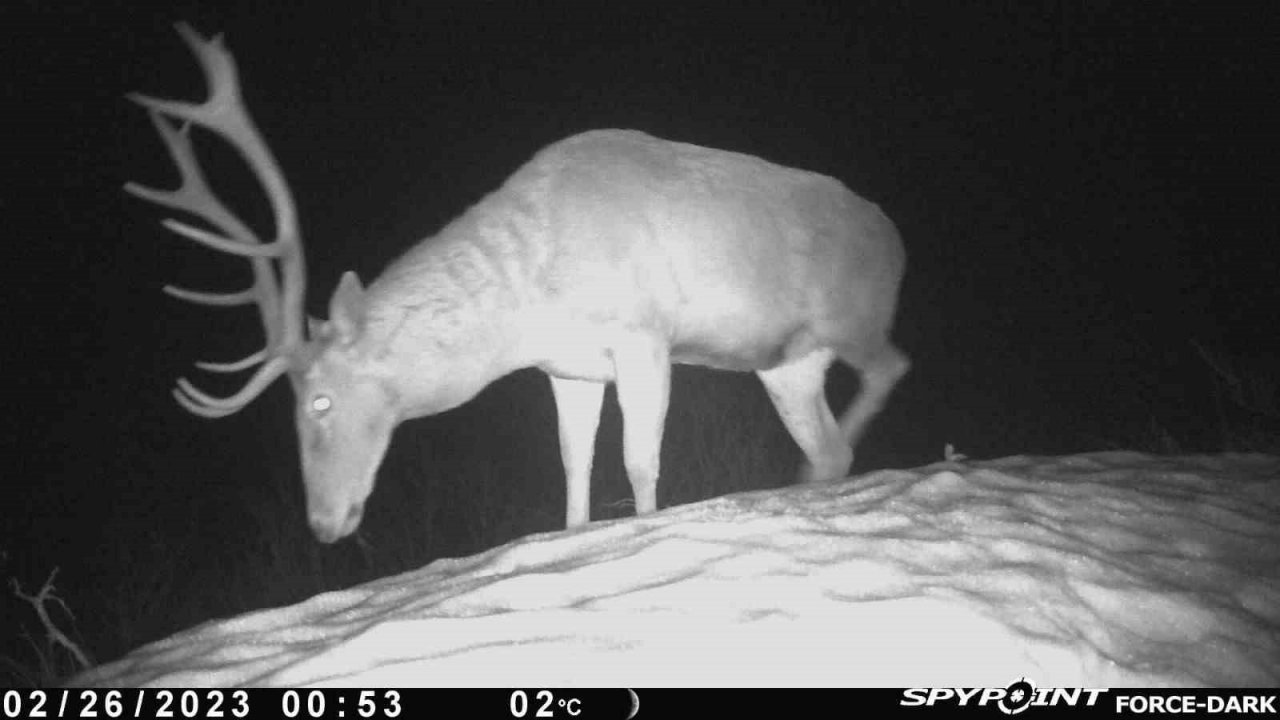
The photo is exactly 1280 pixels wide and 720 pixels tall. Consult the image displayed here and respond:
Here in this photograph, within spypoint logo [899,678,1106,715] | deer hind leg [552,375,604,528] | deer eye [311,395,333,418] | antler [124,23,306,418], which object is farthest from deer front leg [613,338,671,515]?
spypoint logo [899,678,1106,715]

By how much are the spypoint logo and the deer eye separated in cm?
310

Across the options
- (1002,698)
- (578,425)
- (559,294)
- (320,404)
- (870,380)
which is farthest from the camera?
(870,380)

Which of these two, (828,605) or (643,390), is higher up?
(828,605)

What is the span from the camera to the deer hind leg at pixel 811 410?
18.9ft

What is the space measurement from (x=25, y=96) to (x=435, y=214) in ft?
24.1

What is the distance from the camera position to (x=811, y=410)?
579 centimetres

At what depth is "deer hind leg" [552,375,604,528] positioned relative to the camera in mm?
5164

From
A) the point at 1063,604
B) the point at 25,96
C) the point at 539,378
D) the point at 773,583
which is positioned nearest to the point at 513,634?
the point at 773,583

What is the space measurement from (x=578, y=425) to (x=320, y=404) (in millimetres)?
1507

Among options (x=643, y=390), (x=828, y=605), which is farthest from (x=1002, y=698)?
(x=643, y=390)

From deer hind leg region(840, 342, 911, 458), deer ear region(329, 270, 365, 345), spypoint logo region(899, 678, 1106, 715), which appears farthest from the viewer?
deer hind leg region(840, 342, 911, 458)

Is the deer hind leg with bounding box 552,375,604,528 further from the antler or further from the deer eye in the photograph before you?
the antler

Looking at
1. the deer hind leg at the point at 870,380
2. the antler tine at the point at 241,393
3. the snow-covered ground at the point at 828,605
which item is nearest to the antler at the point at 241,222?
the antler tine at the point at 241,393

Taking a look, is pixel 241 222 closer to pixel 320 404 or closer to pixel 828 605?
pixel 320 404
